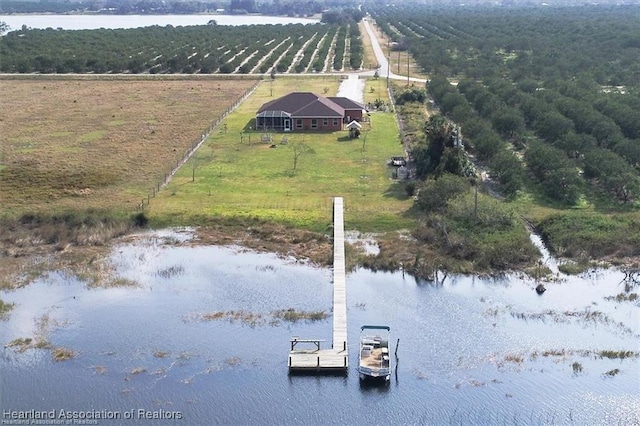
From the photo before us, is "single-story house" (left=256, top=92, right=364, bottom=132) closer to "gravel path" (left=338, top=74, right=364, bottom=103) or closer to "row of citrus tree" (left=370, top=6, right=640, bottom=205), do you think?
"row of citrus tree" (left=370, top=6, right=640, bottom=205)

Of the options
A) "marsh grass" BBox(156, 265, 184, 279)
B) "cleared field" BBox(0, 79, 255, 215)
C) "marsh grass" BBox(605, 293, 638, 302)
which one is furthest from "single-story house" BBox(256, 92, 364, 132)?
"marsh grass" BBox(605, 293, 638, 302)

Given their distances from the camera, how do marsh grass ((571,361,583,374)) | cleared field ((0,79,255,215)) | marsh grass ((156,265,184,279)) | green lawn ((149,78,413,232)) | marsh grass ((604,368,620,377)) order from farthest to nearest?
cleared field ((0,79,255,215)) < green lawn ((149,78,413,232)) < marsh grass ((156,265,184,279)) < marsh grass ((571,361,583,374)) < marsh grass ((604,368,620,377))

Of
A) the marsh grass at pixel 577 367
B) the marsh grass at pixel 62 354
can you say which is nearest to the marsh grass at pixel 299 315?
the marsh grass at pixel 62 354

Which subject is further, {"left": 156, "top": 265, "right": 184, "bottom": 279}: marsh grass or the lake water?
{"left": 156, "top": 265, "right": 184, "bottom": 279}: marsh grass

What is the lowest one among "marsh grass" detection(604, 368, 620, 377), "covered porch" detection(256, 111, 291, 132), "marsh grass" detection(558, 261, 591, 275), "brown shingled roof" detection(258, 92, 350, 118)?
"marsh grass" detection(604, 368, 620, 377)

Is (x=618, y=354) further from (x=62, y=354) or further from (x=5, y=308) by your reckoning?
(x=5, y=308)

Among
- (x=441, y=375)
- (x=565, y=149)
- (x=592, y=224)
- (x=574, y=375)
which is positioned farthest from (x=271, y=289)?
(x=565, y=149)
